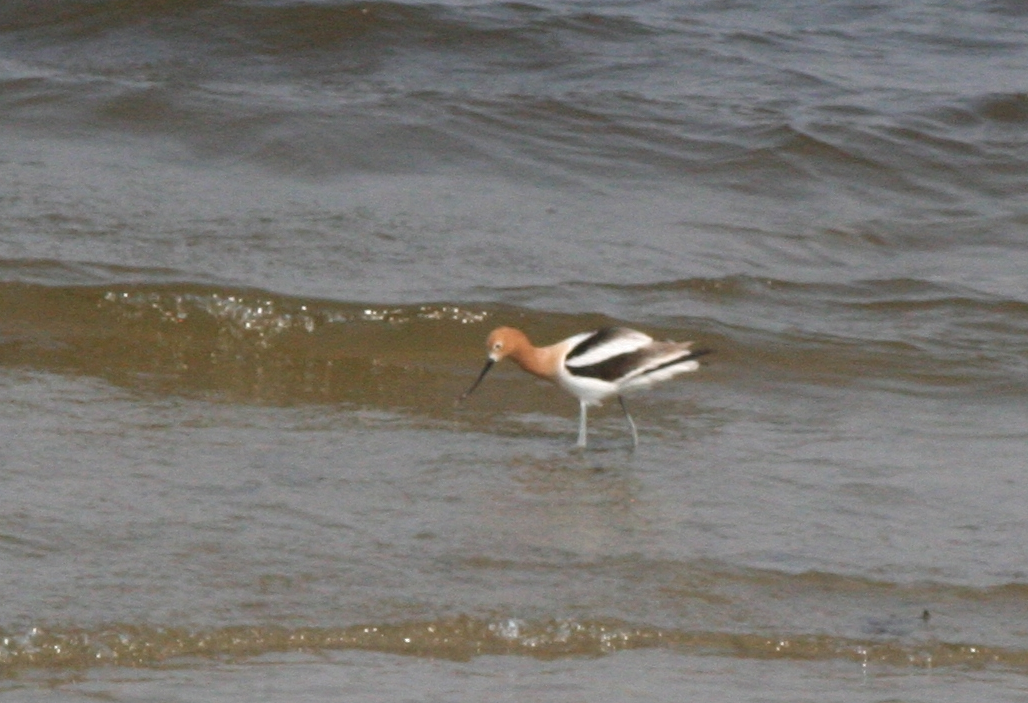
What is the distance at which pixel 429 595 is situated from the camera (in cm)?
552

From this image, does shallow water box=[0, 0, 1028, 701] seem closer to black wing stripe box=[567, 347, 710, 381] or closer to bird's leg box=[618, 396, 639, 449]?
bird's leg box=[618, 396, 639, 449]

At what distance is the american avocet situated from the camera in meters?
7.56

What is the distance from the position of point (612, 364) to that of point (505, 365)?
4.66 ft

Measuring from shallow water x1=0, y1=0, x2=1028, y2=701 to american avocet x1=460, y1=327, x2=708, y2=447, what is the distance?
0.24 metres

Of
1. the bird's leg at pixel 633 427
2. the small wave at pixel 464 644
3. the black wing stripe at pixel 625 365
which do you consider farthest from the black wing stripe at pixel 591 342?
the small wave at pixel 464 644

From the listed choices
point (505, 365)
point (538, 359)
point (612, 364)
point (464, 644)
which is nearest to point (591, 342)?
point (612, 364)

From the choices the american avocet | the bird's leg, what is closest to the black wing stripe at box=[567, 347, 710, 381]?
the american avocet

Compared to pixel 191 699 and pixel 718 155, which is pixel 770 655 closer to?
pixel 191 699

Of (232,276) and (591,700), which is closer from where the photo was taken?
(591,700)

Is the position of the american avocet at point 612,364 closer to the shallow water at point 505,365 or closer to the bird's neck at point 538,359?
the bird's neck at point 538,359

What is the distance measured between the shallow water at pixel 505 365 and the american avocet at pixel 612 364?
0.78 ft

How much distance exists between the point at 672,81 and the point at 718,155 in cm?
187

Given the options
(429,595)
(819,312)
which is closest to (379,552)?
(429,595)

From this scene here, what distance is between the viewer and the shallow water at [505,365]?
5316mm
